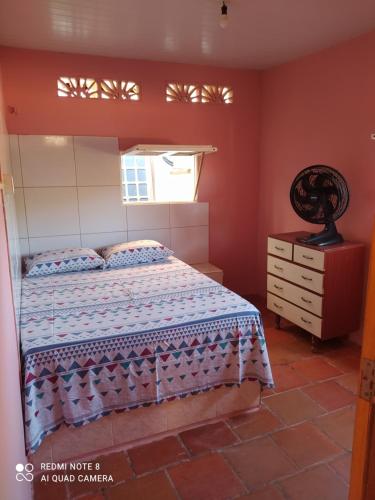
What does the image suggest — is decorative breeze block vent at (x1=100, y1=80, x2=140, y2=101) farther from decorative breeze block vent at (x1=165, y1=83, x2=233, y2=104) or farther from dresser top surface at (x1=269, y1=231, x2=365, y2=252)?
dresser top surface at (x1=269, y1=231, x2=365, y2=252)

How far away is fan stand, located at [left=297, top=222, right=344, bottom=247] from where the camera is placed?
3051 millimetres

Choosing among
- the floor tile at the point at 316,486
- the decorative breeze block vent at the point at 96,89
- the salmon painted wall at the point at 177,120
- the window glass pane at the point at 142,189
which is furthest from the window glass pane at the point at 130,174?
the floor tile at the point at 316,486

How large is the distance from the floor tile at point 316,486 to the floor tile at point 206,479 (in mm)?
243

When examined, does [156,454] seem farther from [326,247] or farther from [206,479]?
Answer: [326,247]

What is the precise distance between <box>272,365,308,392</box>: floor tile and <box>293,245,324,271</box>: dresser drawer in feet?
2.73

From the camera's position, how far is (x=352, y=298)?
3096mm

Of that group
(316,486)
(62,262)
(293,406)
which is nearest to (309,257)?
(293,406)

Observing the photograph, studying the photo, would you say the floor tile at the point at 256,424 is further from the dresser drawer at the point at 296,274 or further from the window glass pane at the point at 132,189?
the window glass pane at the point at 132,189

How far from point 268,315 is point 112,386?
2.37 meters

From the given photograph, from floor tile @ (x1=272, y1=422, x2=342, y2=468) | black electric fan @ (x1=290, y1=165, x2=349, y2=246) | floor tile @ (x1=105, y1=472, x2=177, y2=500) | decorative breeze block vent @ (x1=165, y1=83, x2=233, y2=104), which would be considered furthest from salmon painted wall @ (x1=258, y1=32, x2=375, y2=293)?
floor tile @ (x1=105, y1=472, x2=177, y2=500)

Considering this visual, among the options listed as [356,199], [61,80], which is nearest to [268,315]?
[356,199]

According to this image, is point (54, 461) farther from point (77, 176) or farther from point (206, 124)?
point (206, 124)

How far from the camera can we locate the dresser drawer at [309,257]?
9.66 feet

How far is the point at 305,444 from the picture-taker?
2.13m
